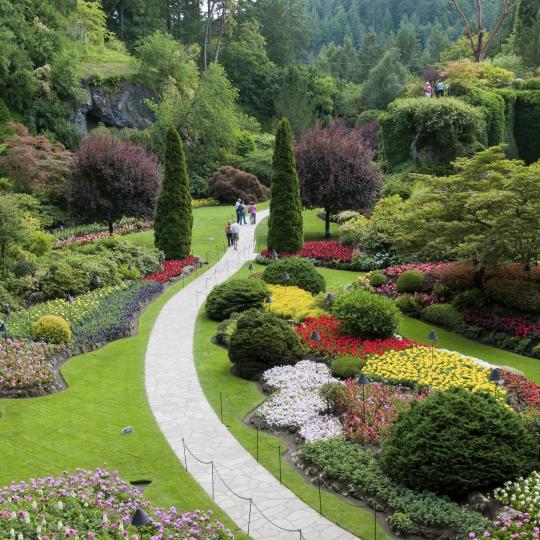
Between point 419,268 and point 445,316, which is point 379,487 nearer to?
point 445,316

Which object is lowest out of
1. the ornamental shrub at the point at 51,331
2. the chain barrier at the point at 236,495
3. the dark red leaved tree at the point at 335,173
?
the chain barrier at the point at 236,495

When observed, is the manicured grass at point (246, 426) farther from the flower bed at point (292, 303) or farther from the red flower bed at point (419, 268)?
the red flower bed at point (419, 268)

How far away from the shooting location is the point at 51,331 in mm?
18500

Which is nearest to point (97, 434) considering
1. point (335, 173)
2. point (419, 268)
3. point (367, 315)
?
A: point (367, 315)

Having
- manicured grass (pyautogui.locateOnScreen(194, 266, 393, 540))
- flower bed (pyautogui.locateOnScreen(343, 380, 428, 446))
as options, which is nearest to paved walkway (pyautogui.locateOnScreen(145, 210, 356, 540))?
manicured grass (pyautogui.locateOnScreen(194, 266, 393, 540))

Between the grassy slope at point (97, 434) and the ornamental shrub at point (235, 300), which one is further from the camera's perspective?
the ornamental shrub at point (235, 300)

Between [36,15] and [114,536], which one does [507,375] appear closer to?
[114,536]

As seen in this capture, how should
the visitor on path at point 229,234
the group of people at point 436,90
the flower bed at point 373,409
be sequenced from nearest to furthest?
the flower bed at point 373,409
the visitor on path at point 229,234
the group of people at point 436,90

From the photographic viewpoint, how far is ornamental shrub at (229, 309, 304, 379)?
1670 centimetres

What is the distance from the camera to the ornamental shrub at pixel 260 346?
1670 centimetres

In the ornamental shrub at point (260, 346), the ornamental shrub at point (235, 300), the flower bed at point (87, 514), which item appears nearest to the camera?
the flower bed at point (87, 514)

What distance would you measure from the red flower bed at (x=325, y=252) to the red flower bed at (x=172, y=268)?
10.6 feet

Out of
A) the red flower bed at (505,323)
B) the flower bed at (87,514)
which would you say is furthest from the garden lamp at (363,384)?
the red flower bed at (505,323)

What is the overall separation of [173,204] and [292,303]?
33.6 feet
